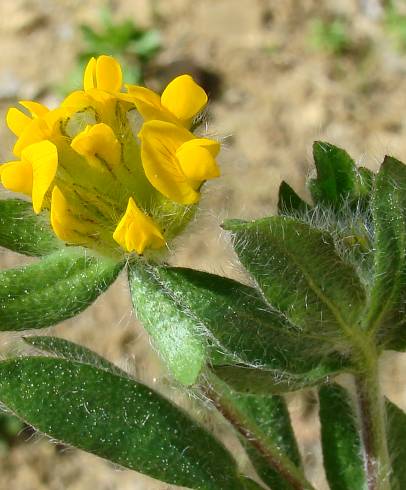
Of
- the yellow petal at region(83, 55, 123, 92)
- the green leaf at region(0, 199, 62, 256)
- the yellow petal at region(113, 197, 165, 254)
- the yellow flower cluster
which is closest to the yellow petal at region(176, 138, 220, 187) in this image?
the yellow flower cluster

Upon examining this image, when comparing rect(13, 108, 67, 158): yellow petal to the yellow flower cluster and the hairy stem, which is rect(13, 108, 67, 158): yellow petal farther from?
the hairy stem

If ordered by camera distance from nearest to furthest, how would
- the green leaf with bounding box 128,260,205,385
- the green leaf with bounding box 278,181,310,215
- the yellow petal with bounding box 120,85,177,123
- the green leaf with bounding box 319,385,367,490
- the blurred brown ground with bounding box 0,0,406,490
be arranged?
1. the green leaf with bounding box 128,260,205,385
2. the yellow petal with bounding box 120,85,177,123
3. the green leaf with bounding box 278,181,310,215
4. the green leaf with bounding box 319,385,367,490
5. the blurred brown ground with bounding box 0,0,406,490

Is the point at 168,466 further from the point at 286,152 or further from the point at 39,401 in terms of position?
the point at 286,152

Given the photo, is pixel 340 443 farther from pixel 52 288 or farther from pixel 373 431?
pixel 52 288

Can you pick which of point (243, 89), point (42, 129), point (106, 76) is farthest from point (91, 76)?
point (243, 89)

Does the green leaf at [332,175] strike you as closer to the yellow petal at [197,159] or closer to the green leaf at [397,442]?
the yellow petal at [197,159]

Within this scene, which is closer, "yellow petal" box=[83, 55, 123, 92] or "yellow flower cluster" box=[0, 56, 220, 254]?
"yellow flower cluster" box=[0, 56, 220, 254]
